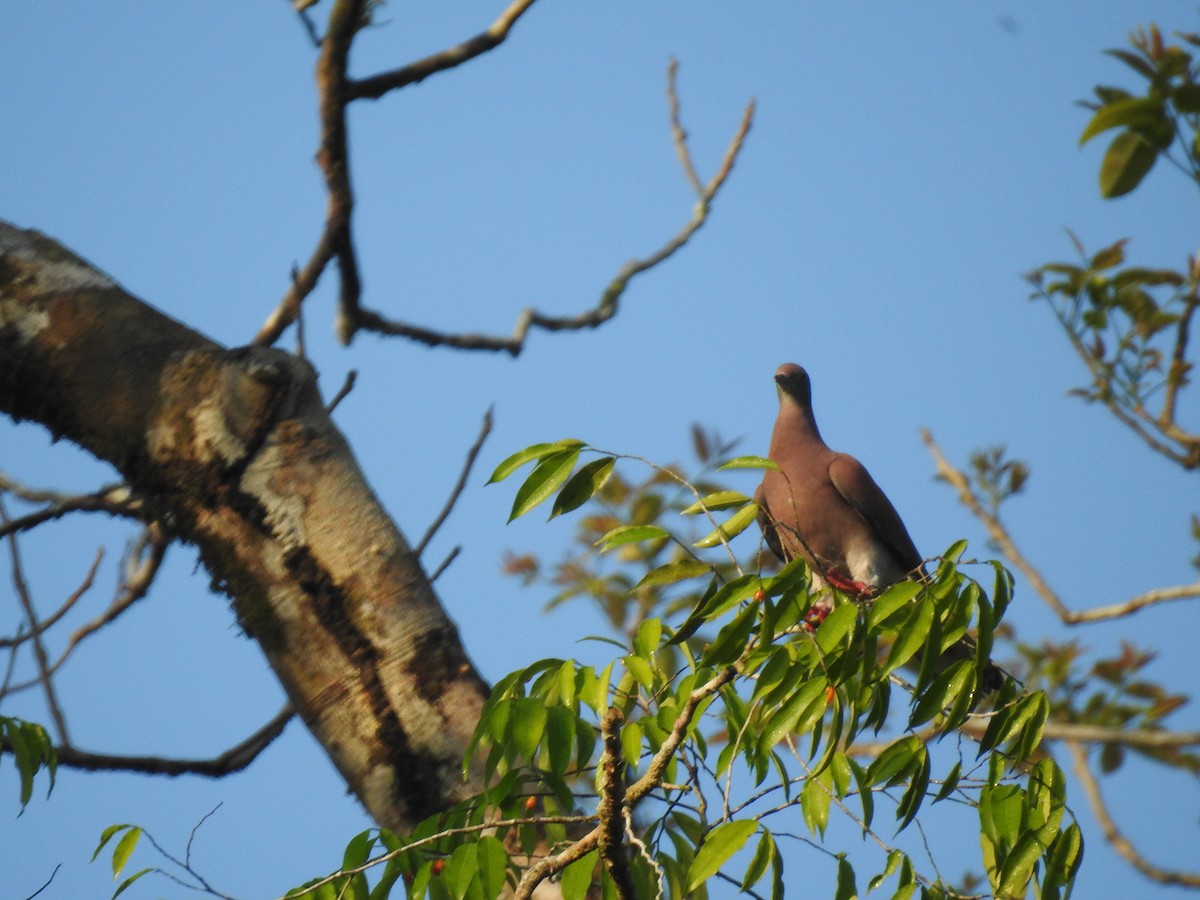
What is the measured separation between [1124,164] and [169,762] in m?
3.21

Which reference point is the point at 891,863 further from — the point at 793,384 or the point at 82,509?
the point at 793,384

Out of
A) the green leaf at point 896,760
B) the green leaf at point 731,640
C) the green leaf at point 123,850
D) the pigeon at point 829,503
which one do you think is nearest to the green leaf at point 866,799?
the green leaf at point 896,760

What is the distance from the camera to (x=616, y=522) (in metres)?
5.15

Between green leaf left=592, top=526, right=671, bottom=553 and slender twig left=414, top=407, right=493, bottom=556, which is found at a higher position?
slender twig left=414, top=407, right=493, bottom=556

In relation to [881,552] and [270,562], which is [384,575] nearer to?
[270,562]

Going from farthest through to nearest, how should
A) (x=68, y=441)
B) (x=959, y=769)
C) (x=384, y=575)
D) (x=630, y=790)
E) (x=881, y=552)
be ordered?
1. (x=881, y=552)
2. (x=68, y=441)
3. (x=384, y=575)
4. (x=959, y=769)
5. (x=630, y=790)

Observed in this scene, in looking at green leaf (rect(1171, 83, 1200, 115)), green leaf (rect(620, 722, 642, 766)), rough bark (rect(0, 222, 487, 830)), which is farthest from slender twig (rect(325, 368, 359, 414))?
green leaf (rect(1171, 83, 1200, 115))

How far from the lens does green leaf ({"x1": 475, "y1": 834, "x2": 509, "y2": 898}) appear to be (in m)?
1.68

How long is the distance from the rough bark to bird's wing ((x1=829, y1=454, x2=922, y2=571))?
219cm

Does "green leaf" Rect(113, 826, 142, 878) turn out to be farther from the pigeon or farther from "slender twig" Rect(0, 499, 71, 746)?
the pigeon

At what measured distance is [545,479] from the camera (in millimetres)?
1924

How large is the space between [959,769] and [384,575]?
118cm

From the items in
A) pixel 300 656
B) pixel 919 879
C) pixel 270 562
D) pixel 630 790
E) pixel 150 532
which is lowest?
pixel 919 879

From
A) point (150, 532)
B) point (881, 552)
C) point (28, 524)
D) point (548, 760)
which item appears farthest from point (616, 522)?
point (548, 760)
